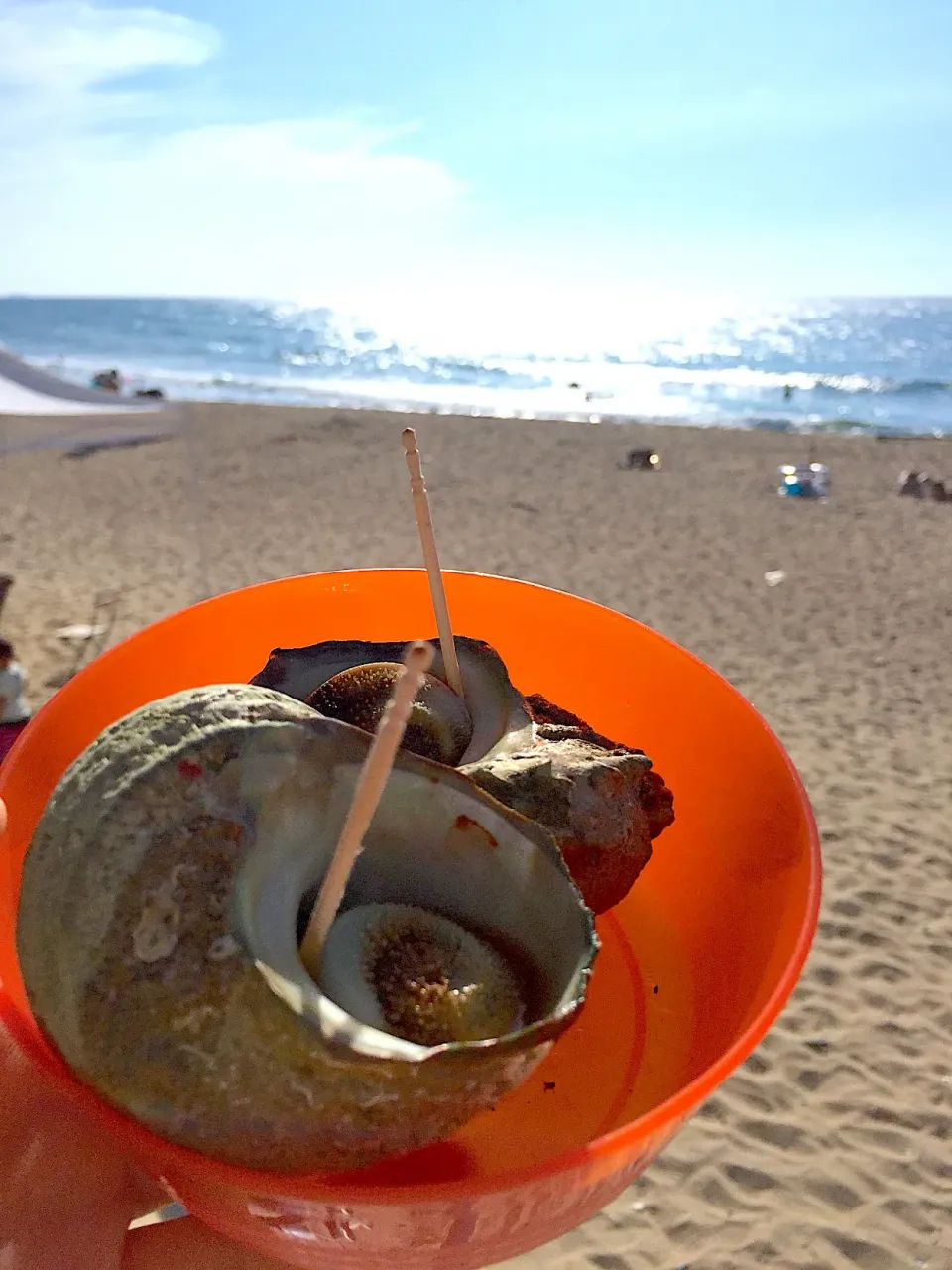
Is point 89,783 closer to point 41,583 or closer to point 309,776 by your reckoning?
point 309,776

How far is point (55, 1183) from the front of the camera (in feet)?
2.81

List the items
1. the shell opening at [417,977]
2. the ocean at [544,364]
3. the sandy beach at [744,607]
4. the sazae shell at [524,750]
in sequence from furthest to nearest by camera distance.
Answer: the ocean at [544,364] < the sandy beach at [744,607] < the sazae shell at [524,750] < the shell opening at [417,977]

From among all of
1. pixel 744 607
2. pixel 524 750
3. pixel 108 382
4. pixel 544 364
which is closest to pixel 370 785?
pixel 524 750

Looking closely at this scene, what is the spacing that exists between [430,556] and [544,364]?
28634 millimetres

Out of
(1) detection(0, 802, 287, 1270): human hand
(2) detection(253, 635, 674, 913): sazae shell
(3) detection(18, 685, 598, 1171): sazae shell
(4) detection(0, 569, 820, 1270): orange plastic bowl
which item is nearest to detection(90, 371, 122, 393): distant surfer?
(4) detection(0, 569, 820, 1270): orange plastic bowl

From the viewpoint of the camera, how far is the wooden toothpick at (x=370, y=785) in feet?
1.81

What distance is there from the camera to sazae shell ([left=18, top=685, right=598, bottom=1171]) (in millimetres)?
622

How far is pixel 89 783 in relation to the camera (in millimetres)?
Result: 707

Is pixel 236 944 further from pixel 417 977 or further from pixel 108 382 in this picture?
pixel 108 382

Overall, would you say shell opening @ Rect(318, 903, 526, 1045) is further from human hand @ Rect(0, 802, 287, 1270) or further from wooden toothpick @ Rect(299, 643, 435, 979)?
human hand @ Rect(0, 802, 287, 1270)

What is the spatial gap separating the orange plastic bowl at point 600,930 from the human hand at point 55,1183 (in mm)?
88

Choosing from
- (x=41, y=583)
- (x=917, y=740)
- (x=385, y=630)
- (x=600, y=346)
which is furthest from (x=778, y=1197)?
(x=600, y=346)

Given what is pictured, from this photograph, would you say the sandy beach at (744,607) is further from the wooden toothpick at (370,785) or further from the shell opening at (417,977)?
the wooden toothpick at (370,785)

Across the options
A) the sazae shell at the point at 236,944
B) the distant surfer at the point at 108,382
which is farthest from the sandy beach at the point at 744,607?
the distant surfer at the point at 108,382
